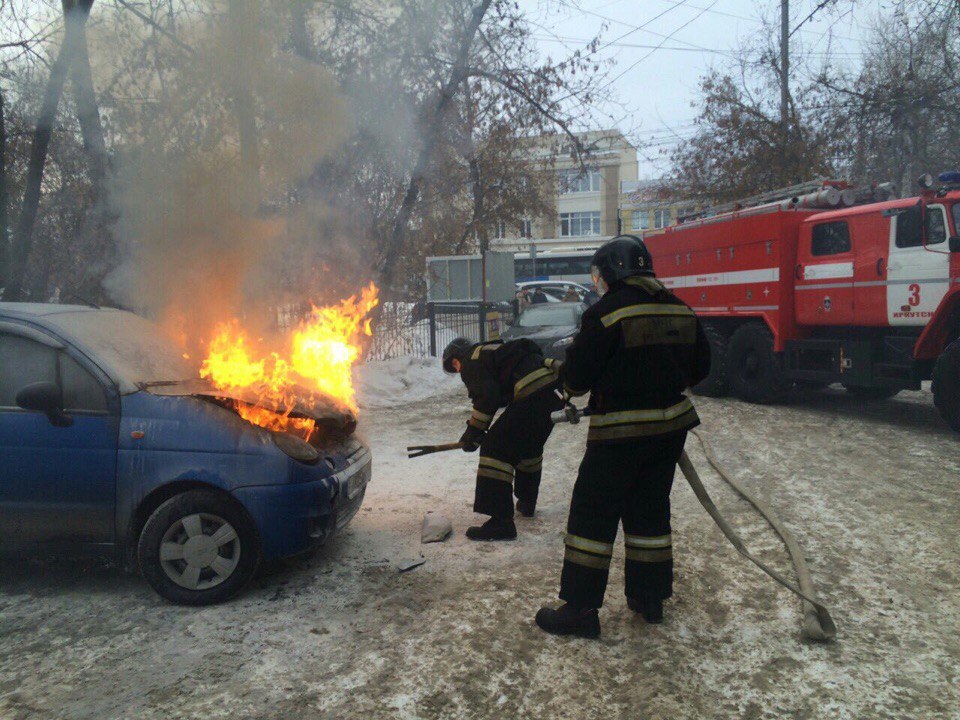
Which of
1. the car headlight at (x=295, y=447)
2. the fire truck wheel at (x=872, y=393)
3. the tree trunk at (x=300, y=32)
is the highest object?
the tree trunk at (x=300, y=32)

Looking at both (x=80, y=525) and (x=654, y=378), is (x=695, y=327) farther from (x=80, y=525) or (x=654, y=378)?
(x=80, y=525)

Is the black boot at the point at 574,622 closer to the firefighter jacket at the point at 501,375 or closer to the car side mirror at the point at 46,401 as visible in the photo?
the firefighter jacket at the point at 501,375

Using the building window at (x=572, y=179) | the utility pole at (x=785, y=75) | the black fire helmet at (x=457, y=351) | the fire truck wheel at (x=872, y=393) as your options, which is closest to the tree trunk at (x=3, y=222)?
the black fire helmet at (x=457, y=351)

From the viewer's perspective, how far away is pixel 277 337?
21.1ft

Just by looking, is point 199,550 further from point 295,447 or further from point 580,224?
point 580,224

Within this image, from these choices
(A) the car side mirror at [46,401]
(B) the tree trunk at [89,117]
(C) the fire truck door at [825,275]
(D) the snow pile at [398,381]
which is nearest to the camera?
(A) the car side mirror at [46,401]

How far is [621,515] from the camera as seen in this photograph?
3.53 meters

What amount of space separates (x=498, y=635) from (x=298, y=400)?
1867 mm

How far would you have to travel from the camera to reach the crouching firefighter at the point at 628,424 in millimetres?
3348

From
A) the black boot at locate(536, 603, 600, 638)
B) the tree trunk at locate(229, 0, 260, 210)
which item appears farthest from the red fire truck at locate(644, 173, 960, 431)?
the tree trunk at locate(229, 0, 260, 210)

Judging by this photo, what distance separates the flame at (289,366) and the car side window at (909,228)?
243 inches

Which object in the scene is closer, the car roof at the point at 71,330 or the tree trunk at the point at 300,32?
the car roof at the point at 71,330

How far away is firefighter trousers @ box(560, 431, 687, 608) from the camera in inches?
134

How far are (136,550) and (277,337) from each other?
281 cm
